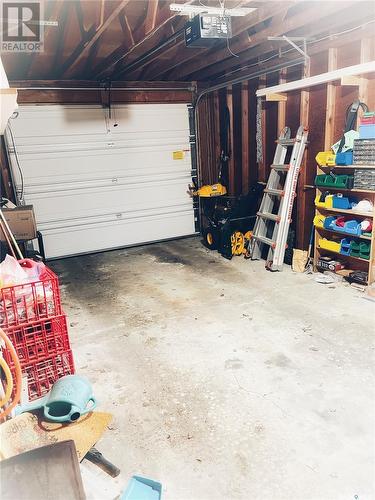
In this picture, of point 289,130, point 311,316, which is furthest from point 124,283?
point 289,130

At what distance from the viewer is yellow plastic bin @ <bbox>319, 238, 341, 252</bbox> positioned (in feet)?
15.0

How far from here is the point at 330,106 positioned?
4602mm

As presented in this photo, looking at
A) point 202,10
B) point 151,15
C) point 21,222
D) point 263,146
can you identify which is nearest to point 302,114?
point 263,146

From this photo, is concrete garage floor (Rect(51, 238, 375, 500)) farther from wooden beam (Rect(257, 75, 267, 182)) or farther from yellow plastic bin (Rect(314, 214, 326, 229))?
wooden beam (Rect(257, 75, 267, 182))

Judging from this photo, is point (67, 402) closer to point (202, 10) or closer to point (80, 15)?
point (202, 10)

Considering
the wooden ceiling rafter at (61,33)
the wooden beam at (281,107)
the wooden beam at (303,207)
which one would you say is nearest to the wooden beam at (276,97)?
the wooden beam at (281,107)

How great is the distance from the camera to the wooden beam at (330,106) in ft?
14.7

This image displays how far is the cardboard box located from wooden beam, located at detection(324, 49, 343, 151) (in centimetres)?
410

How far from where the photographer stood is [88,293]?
4871 mm

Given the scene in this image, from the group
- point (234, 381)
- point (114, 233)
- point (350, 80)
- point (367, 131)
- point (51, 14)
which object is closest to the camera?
point (234, 381)

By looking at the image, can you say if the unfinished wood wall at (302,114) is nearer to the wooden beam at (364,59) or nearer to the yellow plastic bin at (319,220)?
the wooden beam at (364,59)

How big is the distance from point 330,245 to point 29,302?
360 centimetres

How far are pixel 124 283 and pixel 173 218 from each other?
265 cm

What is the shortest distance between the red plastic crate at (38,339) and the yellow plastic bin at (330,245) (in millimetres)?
3387
